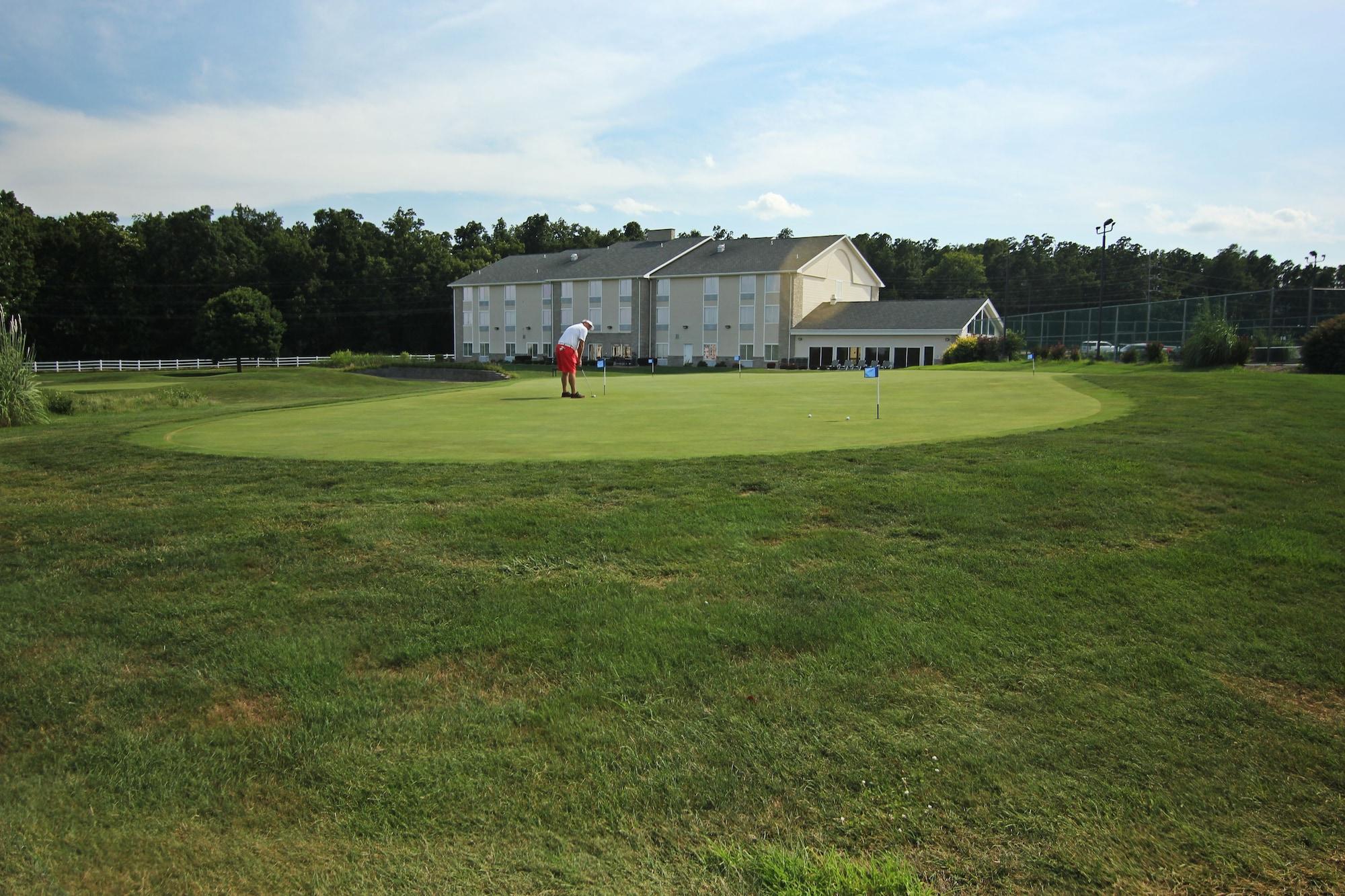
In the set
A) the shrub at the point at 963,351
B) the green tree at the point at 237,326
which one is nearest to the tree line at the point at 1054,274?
the shrub at the point at 963,351

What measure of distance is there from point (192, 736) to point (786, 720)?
2.76 m

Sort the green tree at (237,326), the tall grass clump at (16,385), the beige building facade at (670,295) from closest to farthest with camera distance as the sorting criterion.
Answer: the tall grass clump at (16,385) → the green tree at (237,326) → the beige building facade at (670,295)

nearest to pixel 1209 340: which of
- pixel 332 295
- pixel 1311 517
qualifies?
pixel 1311 517

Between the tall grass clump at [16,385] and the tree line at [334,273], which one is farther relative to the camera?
the tree line at [334,273]

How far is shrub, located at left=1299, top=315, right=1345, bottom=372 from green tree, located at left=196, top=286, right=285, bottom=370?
61.4 meters

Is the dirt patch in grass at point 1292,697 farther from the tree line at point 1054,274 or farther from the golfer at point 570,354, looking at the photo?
the tree line at point 1054,274

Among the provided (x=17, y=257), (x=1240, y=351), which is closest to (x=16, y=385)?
(x=1240, y=351)

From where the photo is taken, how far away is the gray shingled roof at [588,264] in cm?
7575

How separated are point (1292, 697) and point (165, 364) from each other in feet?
249

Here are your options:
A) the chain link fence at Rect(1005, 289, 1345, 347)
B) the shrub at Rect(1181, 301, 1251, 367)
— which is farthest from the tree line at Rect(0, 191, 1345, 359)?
the shrub at Rect(1181, 301, 1251, 367)

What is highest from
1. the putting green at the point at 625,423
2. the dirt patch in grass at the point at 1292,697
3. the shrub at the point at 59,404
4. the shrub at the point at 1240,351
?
the shrub at the point at 1240,351

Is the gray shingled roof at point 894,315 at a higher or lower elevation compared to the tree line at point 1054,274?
lower

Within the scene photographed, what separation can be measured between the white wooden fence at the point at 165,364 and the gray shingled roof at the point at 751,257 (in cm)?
2410

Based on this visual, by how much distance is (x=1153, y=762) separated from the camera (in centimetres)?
386
